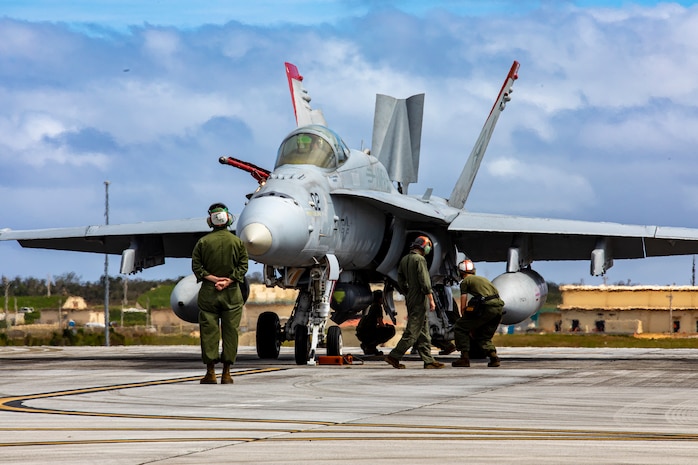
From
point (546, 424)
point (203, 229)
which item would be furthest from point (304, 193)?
point (546, 424)

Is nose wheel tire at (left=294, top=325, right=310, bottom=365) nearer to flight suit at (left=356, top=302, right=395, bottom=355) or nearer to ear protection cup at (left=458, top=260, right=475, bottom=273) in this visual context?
ear protection cup at (left=458, top=260, right=475, bottom=273)

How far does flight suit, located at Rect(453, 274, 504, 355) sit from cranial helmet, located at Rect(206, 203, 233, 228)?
488 cm

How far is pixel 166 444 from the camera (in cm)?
675

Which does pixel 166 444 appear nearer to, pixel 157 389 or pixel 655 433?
pixel 655 433

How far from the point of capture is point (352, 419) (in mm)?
8203

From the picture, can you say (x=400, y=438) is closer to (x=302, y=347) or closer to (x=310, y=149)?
(x=302, y=347)

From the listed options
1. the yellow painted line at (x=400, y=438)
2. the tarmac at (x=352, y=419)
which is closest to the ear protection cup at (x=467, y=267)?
the tarmac at (x=352, y=419)

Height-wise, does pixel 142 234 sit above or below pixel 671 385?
above

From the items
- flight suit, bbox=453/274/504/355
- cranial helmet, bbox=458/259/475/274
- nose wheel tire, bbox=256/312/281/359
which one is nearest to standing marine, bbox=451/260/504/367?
flight suit, bbox=453/274/504/355

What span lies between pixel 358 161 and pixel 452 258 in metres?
3.37

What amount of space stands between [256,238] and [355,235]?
401cm

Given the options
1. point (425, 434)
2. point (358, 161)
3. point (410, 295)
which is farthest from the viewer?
point (358, 161)

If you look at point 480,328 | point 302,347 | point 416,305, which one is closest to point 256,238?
point 416,305

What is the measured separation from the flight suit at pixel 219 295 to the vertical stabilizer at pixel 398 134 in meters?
9.97
